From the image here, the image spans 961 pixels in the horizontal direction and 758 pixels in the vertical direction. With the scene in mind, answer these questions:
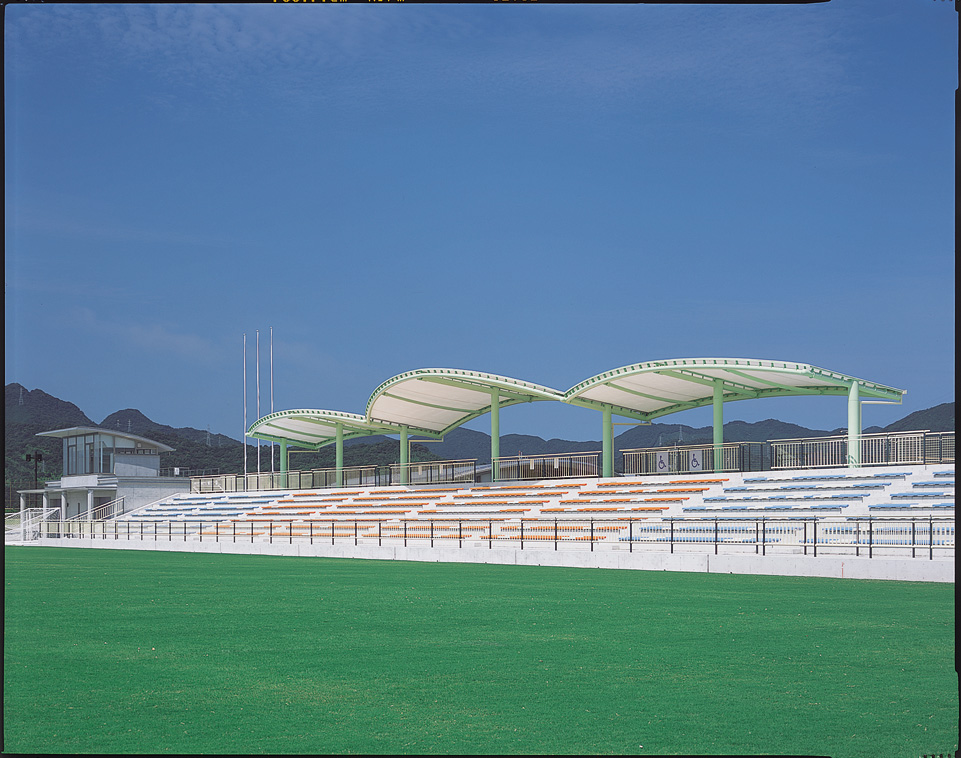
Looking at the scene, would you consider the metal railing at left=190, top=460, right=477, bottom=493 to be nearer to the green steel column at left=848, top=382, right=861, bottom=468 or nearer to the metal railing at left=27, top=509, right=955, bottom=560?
the metal railing at left=27, top=509, right=955, bottom=560

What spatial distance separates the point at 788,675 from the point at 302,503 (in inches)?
1412

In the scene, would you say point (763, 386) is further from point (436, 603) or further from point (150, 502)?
point (150, 502)

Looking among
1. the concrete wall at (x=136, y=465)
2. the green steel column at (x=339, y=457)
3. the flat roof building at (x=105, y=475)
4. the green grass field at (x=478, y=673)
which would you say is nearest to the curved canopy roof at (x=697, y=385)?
the green steel column at (x=339, y=457)

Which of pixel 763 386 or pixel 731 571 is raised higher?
pixel 763 386

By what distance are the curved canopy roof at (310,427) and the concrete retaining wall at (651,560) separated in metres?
14.3

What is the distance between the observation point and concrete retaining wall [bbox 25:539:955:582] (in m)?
16.3

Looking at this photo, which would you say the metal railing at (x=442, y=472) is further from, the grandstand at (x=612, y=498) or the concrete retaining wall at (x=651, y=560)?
the concrete retaining wall at (x=651, y=560)

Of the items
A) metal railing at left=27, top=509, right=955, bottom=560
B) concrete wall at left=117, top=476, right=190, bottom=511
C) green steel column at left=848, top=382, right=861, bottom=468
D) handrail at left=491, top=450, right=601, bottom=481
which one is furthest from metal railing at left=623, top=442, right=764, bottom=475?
concrete wall at left=117, top=476, right=190, bottom=511

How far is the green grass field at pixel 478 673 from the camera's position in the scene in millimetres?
4844

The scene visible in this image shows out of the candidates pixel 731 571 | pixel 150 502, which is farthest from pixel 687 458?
pixel 150 502

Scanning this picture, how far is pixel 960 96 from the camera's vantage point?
8.98ft

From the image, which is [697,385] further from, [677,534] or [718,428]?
[677,534]

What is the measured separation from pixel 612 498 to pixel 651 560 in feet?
35.2

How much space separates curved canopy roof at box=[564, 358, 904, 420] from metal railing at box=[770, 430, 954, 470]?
1919 mm
